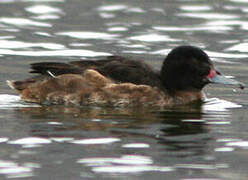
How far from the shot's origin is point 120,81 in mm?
13117

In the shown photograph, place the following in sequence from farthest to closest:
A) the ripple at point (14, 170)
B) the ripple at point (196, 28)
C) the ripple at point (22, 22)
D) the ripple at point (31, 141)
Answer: the ripple at point (22, 22)
the ripple at point (196, 28)
the ripple at point (31, 141)
the ripple at point (14, 170)

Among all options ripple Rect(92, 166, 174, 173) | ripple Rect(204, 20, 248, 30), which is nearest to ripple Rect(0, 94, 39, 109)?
ripple Rect(92, 166, 174, 173)

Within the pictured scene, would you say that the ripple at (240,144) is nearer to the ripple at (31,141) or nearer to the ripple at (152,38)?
the ripple at (31,141)

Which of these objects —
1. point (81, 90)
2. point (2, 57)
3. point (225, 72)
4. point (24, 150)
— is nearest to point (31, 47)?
point (2, 57)

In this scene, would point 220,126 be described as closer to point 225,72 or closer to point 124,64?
point 124,64

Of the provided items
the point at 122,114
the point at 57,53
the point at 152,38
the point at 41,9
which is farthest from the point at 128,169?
the point at 41,9

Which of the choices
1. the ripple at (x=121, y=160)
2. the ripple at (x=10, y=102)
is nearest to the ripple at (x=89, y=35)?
the ripple at (x=10, y=102)

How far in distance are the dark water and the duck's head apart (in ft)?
1.18

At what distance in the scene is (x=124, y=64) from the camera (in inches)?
517

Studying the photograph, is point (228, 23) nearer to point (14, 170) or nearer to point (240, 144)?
point (240, 144)

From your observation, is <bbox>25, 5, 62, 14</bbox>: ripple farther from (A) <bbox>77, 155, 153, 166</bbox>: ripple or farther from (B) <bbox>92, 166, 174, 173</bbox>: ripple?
(B) <bbox>92, 166, 174, 173</bbox>: ripple

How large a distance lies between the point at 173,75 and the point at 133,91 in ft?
2.33

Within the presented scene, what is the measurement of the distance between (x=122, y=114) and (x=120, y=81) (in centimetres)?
75

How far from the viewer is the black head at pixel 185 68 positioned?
13.5m
